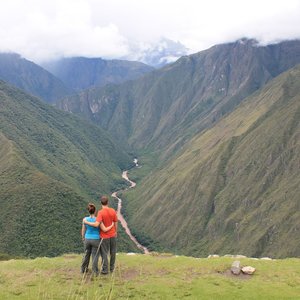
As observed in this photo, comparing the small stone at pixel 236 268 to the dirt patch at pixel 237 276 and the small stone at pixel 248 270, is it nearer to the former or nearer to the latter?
the dirt patch at pixel 237 276

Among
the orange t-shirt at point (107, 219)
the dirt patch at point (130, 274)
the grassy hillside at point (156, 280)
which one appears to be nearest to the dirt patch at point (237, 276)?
the grassy hillside at point (156, 280)

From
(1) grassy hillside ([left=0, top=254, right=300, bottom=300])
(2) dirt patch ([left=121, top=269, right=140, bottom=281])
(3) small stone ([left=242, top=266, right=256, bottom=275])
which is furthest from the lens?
(3) small stone ([left=242, top=266, right=256, bottom=275])

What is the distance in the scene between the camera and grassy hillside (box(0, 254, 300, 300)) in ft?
96.8

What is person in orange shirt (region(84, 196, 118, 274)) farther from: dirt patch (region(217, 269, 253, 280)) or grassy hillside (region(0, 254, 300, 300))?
dirt patch (region(217, 269, 253, 280))

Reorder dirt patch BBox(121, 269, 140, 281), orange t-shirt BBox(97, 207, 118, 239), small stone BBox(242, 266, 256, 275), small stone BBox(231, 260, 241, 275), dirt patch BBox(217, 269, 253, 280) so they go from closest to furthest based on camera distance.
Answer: orange t-shirt BBox(97, 207, 118, 239) → dirt patch BBox(217, 269, 253, 280) → dirt patch BBox(121, 269, 140, 281) → small stone BBox(242, 266, 256, 275) → small stone BBox(231, 260, 241, 275)

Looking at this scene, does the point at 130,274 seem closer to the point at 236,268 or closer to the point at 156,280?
the point at 156,280

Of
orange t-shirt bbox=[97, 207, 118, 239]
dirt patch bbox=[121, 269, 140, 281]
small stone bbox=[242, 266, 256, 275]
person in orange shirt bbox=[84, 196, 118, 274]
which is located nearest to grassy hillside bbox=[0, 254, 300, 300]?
dirt patch bbox=[121, 269, 140, 281]

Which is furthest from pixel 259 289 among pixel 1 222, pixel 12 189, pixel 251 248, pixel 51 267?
pixel 251 248

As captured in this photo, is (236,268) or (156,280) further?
(236,268)

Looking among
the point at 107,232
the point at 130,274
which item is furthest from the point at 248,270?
the point at 107,232

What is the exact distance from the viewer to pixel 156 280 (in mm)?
32062

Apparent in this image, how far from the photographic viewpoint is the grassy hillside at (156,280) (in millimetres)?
29500

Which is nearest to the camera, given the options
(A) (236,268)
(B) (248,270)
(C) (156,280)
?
(C) (156,280)

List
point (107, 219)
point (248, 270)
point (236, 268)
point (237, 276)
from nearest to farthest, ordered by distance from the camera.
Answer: point (107, 219), point (237, 276), point (248, 270), point (236, 268)
